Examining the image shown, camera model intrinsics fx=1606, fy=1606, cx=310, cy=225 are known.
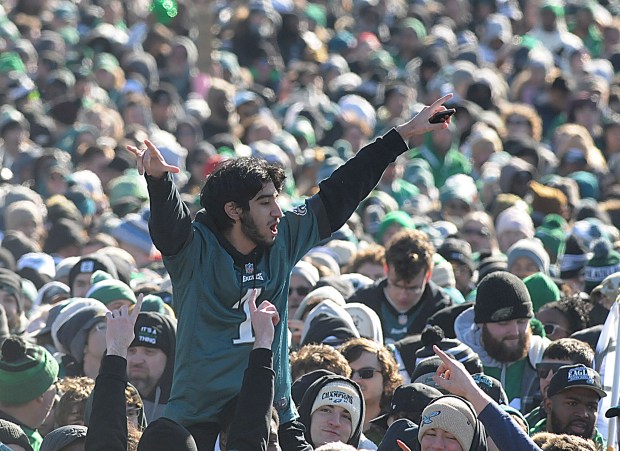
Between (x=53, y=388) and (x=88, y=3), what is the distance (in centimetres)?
1474

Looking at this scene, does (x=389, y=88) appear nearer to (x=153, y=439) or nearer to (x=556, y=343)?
(x=556, y=343)

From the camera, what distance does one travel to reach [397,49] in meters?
21.1

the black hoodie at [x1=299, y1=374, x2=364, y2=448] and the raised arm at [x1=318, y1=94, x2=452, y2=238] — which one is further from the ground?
the raised arm at [x1=318, y1=94, x2=452, y2=238]

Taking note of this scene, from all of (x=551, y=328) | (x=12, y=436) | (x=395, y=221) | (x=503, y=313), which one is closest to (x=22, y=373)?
(x=12, y=436)

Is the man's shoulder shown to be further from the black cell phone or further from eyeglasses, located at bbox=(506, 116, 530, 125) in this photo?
eyeglasses, located at bbox=(506, 116, 530, 125)

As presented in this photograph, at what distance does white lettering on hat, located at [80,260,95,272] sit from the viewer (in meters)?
11.0

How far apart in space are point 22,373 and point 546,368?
9.16 ft

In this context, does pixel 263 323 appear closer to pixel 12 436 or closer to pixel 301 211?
pixel 301 211

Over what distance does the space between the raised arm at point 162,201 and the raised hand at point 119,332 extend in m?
0.33

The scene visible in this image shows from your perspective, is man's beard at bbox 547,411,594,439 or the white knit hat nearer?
the white knit hat

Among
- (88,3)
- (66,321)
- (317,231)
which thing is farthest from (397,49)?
(317,231)

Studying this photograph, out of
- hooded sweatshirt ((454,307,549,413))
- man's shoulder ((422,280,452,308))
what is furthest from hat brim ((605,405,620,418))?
man's shoulder ((422,280,452,308))

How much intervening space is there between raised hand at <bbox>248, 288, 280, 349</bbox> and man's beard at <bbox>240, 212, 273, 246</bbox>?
343mm

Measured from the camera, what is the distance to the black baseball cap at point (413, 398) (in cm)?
771
